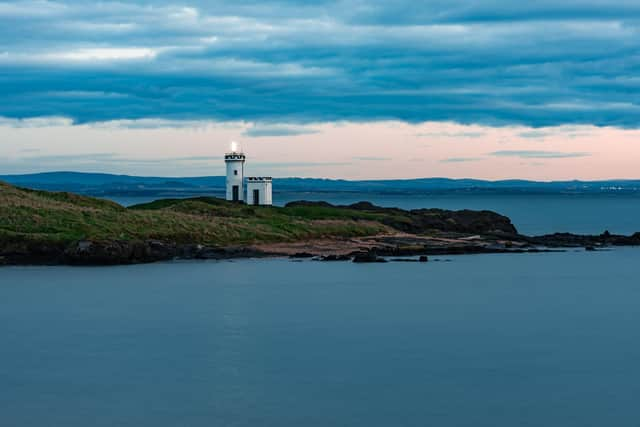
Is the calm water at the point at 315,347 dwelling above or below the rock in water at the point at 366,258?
below

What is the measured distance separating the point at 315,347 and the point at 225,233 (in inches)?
1074

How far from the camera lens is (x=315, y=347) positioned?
26422mm

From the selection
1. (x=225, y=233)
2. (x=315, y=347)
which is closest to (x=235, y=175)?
(x=225, y=233)

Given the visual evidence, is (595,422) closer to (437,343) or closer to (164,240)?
(437,343)

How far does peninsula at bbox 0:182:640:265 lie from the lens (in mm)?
45916

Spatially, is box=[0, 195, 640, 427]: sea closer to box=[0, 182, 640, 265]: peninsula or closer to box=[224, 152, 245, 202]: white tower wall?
box=[0, 182, 640, 265]: peninsula

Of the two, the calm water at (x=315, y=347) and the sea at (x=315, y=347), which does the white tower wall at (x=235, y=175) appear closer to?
the sea at (x=315, y=347)

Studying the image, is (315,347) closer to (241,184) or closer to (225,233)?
(225,233)

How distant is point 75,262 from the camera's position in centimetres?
4494

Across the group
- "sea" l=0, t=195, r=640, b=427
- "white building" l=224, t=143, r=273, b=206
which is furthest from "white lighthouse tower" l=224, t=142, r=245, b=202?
"sea" l=0, t=195, r=640, b=427

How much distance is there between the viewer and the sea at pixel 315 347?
64.7 ft

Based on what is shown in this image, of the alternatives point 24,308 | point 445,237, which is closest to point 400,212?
point 445,237

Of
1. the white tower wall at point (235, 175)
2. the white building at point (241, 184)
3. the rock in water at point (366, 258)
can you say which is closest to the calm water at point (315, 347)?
the rock in water at point (366, 258)

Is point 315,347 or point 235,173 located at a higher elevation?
point 235,173
